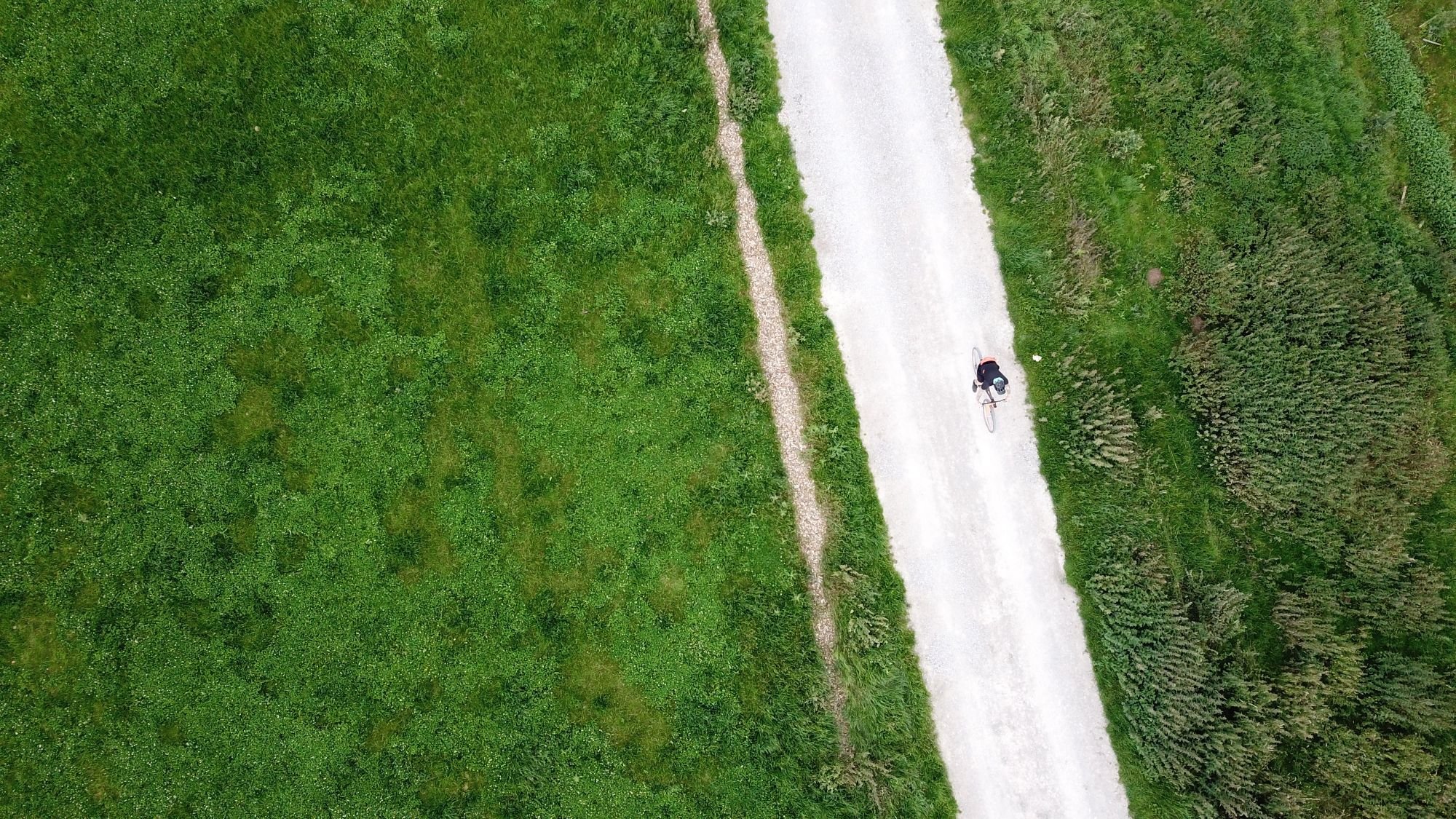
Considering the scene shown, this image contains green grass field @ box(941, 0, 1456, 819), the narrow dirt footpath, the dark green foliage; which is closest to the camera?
green grass field @ box(941, 0, 1456, 819)

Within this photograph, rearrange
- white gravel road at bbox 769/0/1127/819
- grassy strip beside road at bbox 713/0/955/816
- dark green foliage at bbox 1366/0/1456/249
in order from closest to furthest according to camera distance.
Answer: grassy strip beside road at bbox 713/0/955/816 → white gravel road at bbox 769/0/1127/819 → dark green foliage at bbox 1366/0/1456/249

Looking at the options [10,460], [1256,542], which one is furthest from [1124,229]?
[10,460]

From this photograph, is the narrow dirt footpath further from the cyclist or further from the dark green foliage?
the dark green foliage

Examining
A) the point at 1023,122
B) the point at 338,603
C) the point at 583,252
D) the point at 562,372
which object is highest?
the point at 1023,122

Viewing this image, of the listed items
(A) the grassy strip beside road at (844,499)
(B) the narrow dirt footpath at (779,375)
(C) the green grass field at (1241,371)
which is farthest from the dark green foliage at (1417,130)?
(B) the narrow dirt footpath at (779,375)

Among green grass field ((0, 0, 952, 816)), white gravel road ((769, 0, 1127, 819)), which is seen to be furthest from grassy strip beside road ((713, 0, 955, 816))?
white gravel road ((769, 0, 1127, 819))

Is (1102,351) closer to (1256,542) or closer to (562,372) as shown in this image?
(1256,542)

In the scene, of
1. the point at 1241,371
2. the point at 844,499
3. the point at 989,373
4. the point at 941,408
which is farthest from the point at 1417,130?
the point at 844,499
